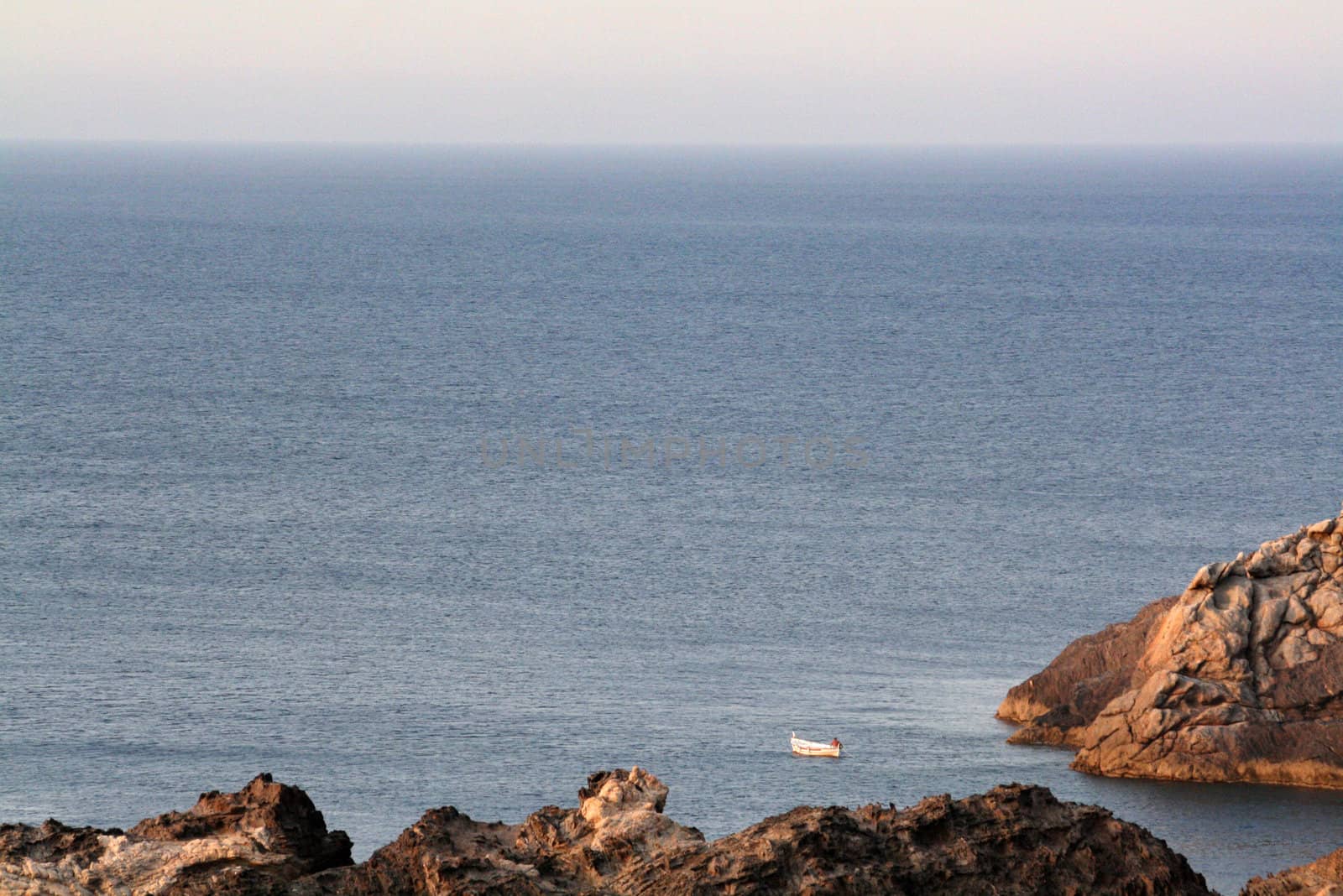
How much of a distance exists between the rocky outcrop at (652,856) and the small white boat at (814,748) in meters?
38.7

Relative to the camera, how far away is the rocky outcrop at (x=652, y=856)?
31609 millimetres

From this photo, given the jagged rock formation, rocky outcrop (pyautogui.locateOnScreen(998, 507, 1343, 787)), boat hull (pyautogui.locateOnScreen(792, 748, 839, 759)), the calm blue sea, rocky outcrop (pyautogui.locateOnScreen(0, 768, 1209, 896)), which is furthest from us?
boat hull (pyautogui.locateOnScreen(792, 748, 839, 759))

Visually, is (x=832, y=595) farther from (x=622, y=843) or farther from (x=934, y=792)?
(x=622, y=843)

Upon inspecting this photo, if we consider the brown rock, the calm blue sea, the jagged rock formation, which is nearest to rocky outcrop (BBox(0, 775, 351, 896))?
the brown rock

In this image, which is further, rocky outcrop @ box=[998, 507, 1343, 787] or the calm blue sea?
the calm blue sea

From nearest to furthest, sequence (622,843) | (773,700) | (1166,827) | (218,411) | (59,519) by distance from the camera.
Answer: (622,843)
(1166,827)
(773,700)
(59,519)
(218,411)

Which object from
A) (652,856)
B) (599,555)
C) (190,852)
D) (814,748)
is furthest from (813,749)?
(190,852)

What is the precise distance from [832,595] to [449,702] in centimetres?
2877

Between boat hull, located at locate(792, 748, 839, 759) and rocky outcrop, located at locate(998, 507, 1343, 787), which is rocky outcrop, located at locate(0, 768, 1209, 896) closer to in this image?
rocky outcrop, located at locate(998, 507, 1343, 787)

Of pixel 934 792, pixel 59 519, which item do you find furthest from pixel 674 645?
pixel 59 519

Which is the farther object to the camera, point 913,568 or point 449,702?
point 913,568

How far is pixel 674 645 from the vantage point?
94625 millimetres

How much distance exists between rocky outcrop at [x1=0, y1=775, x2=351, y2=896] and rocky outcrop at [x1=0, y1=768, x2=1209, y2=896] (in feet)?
0.11

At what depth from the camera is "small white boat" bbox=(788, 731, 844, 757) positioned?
73.9m
